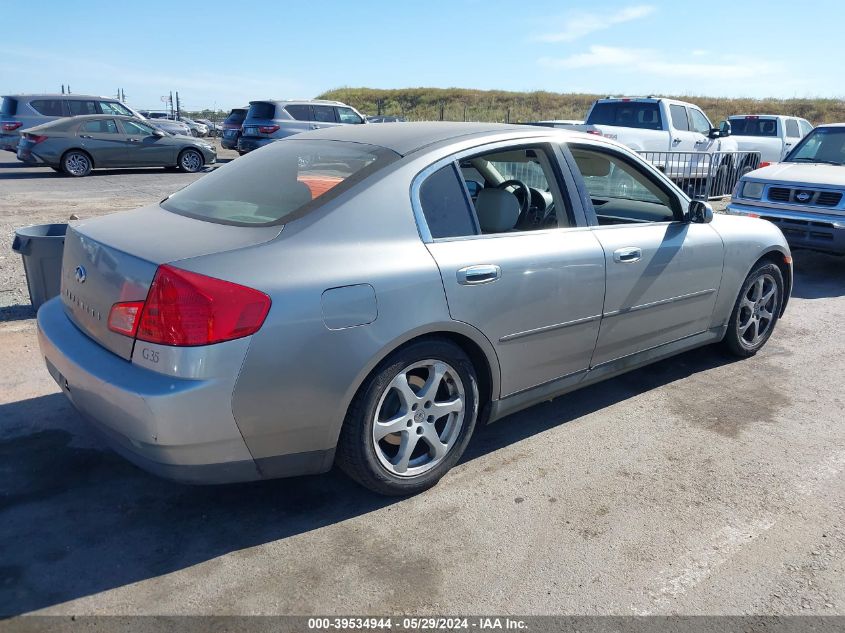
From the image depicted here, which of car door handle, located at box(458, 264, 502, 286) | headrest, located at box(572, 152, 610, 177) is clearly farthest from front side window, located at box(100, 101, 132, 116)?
car door handle, located at box(458, 264, 502, 286)

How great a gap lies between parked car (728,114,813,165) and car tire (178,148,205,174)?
13.5 meters

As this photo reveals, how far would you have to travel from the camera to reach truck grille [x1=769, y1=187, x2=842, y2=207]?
25.1 ft

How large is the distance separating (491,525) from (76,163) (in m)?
16.9

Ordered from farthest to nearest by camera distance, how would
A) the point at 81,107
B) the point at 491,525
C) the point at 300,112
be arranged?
the point at 300,112 → the point at 81,107 → the point at 491,525

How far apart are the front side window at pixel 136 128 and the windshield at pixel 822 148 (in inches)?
580

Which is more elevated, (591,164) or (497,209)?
(591,164)

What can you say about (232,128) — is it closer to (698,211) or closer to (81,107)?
(81,107)

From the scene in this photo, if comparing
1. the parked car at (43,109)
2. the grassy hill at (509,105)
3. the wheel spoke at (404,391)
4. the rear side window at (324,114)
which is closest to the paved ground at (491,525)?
the wheel spoke at (404,391)

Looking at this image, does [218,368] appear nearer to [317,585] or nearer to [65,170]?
[317,585]

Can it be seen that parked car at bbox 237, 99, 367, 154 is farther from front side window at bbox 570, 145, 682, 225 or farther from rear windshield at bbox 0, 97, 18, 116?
front side window at bbox 570, 145, 682, 225

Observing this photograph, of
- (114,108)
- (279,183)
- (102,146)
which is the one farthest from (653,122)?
(114,108)

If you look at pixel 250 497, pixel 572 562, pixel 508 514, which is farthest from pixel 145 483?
pixel 572 562

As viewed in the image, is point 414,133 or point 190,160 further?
point 190,160

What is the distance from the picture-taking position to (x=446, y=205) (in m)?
3.28
